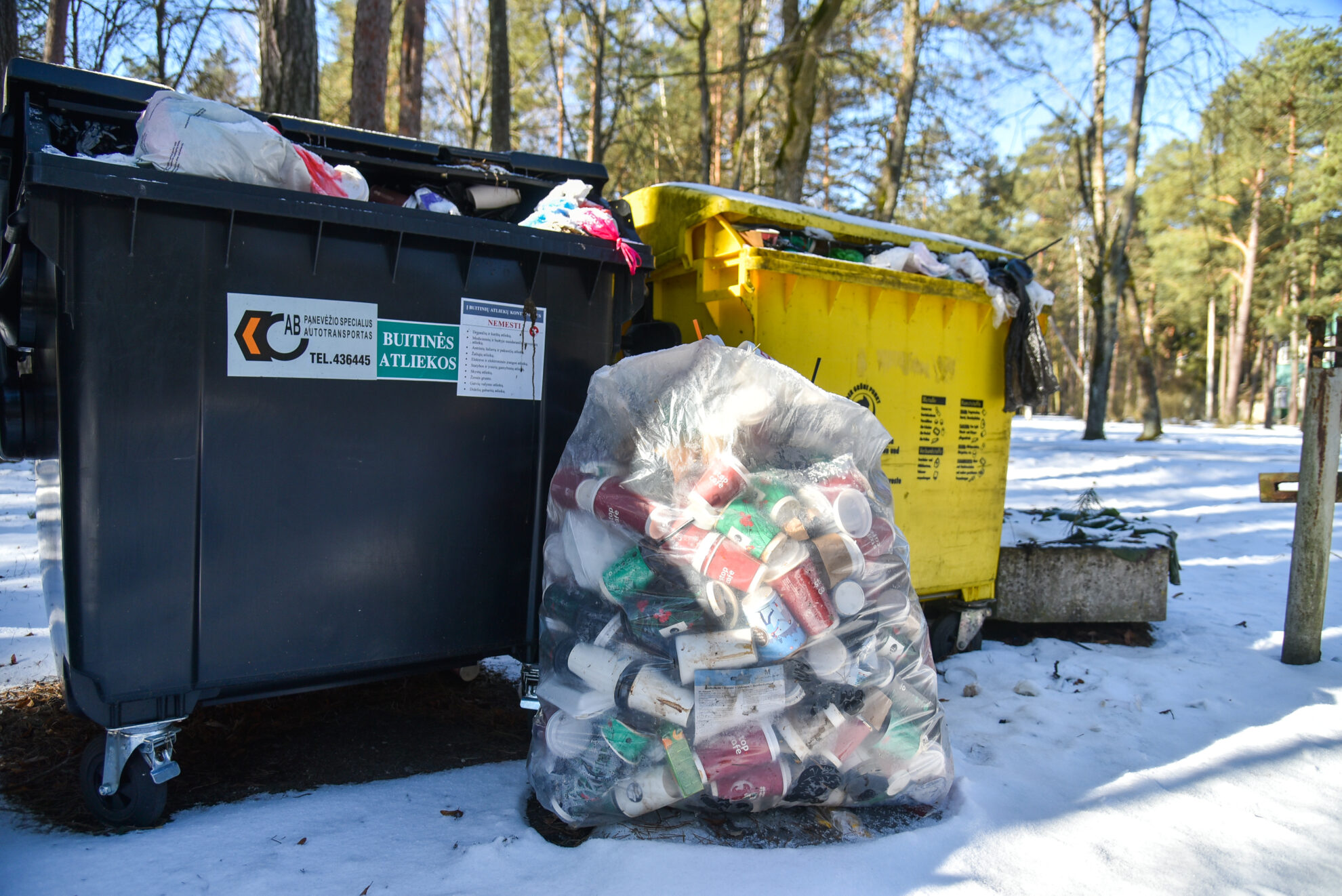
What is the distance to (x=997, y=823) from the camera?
79.4 inches

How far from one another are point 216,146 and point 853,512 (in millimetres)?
1742

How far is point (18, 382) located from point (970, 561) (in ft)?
11.0

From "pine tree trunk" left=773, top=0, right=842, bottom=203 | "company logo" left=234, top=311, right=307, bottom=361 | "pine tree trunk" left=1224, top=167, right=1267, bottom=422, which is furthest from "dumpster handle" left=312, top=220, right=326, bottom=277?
"pine tree trunk" left=1224, top=167, right=1267, bottom=422

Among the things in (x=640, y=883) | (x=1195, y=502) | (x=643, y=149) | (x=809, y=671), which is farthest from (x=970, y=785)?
(x=643, y=149)

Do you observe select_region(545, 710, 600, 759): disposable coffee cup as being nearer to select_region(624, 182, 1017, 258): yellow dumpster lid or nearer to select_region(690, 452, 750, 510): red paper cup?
select_region(690, 452, 750, 510): red paper cup

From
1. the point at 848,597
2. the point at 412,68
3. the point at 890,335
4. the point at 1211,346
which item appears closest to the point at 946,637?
the point at 890,335

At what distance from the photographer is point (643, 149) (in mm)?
16969

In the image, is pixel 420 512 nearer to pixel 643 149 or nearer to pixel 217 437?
pixel 217 437

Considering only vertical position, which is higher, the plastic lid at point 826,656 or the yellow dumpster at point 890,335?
the yellow dumpster at point 890,335

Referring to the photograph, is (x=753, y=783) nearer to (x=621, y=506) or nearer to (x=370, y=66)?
(x=621, y=506)

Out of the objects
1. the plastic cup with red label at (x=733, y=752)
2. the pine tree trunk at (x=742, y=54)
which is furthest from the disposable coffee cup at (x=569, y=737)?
the pine tree trunk at (x=742, y=54)

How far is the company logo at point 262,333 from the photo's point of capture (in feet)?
6.21

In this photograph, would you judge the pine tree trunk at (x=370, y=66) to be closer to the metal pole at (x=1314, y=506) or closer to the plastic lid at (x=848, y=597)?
the plastic lid at (x=848, y=597)

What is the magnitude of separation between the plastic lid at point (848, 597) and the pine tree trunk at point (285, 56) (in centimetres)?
485
